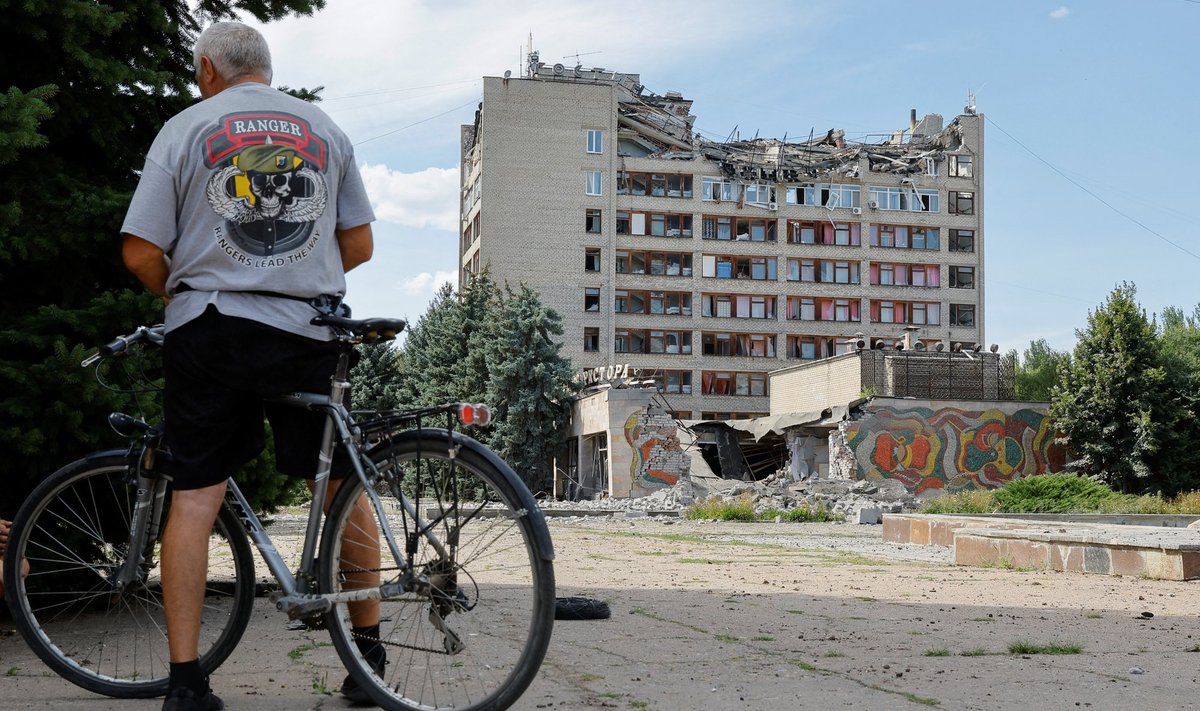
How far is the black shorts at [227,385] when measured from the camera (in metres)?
3.40

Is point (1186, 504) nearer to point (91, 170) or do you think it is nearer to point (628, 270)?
point (91, 170)

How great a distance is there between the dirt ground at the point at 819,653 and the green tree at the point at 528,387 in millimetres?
41576

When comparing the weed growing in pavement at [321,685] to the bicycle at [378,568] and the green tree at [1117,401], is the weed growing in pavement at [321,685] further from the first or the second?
the green tree at [1117,401]

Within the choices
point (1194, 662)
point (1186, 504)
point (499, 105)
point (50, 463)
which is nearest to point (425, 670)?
point (50, 463)

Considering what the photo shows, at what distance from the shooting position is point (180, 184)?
3500 mm

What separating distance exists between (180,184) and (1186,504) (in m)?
26.4

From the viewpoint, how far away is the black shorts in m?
3.40

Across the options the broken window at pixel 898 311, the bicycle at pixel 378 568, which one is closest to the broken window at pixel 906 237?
the broken window at pixel 898 311

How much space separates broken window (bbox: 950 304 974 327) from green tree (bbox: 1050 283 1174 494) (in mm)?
32389

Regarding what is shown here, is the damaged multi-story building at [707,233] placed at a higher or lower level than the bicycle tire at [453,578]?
higher

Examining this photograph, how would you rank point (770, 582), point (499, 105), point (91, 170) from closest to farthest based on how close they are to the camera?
point (91, 170) → point (770, 582) → point (499, 105)

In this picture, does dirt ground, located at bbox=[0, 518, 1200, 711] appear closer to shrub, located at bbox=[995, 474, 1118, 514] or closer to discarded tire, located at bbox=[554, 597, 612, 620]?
discarded tire, located at bbox=[554, 597, 612, 620]

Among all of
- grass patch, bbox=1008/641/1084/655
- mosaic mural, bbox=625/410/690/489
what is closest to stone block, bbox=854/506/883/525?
mosaic mural, bbox=625/410/690/489

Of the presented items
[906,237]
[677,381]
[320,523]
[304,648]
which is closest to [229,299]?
[320,523]
